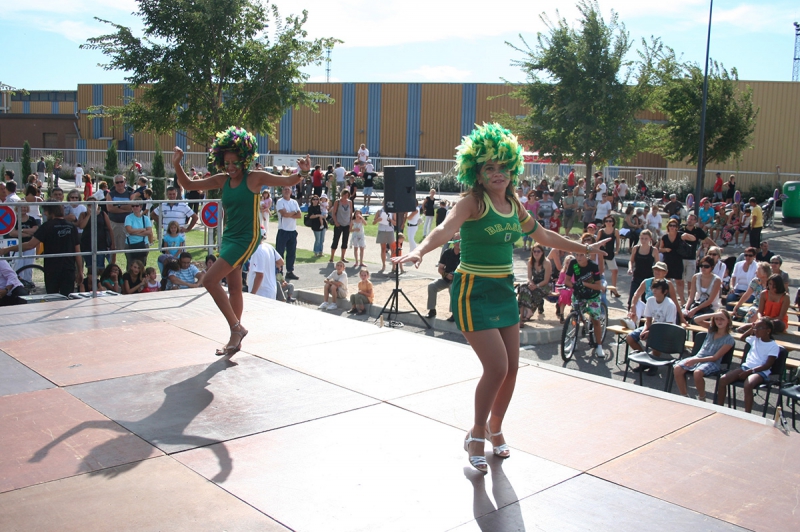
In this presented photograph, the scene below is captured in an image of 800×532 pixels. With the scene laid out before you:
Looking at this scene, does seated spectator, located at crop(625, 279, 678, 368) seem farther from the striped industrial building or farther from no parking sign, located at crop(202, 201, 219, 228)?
the striped industrial building

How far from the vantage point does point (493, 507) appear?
374 centimetres

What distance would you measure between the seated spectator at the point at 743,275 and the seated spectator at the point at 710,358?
423 cm

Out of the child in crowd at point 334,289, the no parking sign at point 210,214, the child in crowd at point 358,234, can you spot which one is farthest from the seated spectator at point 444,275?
the child in crowd at point 358,234

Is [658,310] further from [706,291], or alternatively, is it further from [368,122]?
[368,122]

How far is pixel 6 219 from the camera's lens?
349 inches

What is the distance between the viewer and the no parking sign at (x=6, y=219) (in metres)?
8.80

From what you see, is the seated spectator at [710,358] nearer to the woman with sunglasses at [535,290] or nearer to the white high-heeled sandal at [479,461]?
the woman with sunglasses at [535,290]

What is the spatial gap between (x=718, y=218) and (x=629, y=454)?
20072 mm

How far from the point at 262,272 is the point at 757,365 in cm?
630

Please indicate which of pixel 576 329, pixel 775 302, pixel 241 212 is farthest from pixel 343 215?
pixel 241 212

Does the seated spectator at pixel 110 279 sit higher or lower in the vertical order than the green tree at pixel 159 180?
lower

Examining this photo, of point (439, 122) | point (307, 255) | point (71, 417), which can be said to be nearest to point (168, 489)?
point (71, 417)

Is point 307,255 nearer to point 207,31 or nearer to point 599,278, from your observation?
point 207,31

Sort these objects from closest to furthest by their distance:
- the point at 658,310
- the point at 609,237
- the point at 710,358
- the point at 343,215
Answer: the point at 710,358, the point at 658,310, the point at 609,237, the point at 343,215
